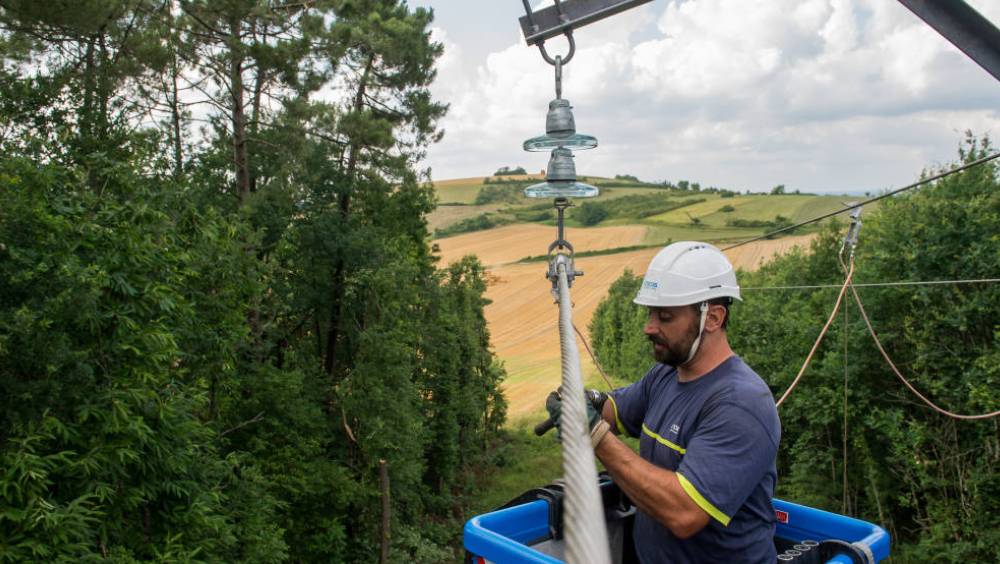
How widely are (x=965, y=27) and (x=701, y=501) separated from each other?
2874 millimetres

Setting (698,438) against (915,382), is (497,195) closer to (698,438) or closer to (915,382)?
(915,382)

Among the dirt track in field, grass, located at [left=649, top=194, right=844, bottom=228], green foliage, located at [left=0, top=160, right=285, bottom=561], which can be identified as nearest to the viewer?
green foliage, located at [left=0, top=160, right=285, bottom=561]

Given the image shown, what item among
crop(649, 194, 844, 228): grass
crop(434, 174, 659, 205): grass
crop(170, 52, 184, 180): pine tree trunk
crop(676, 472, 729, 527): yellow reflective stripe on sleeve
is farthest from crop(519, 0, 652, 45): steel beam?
crop(434, 174, 659, 205): grass

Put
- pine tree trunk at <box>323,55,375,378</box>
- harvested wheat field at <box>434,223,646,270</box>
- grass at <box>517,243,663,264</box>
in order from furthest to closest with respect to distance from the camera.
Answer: harvested wheat field at <box>434,223,646,270</box>, grass at <box>517,243,663,264</box>, pine tree trunk at <box>323,55,375,378</box>

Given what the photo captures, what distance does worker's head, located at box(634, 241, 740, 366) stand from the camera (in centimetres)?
279

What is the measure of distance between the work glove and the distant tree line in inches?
206

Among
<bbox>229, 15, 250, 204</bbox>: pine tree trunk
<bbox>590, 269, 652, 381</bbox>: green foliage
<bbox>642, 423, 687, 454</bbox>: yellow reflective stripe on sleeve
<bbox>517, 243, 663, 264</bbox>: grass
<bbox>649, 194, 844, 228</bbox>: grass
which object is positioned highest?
<bbox>229, 15, 250, 204</bbox>: pine tree trunk

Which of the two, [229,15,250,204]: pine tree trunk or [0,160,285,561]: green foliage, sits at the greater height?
[229,15,250,204]: pine tree trunk

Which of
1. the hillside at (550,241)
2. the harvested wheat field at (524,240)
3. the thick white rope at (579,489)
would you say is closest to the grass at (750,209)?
the hillside at (550,241)

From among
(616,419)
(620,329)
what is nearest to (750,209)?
(620,329)

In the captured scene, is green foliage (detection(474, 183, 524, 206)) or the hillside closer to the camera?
the hillside

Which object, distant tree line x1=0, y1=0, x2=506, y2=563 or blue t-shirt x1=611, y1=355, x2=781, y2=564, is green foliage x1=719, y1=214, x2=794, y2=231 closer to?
distant tree line x1=0, y1=0, x2=506, y2=563

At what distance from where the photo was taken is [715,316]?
9.37 feet

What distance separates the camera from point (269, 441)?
19.0 m
